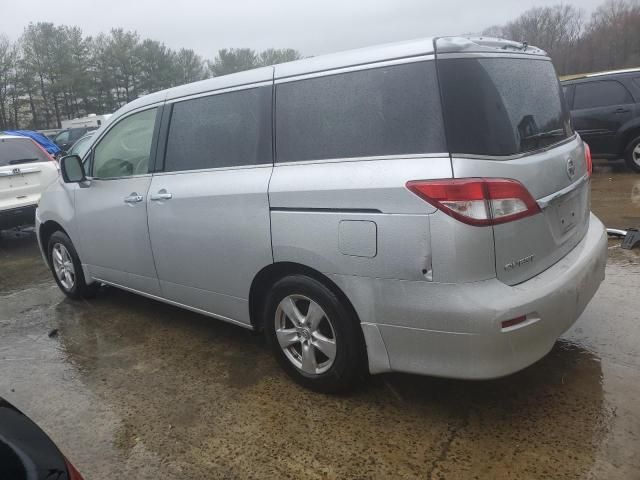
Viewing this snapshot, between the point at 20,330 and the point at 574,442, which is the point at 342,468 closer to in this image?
the point at 574,442

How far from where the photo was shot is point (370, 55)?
8.61 ft

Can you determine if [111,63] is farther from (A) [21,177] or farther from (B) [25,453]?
(B) [25,453]

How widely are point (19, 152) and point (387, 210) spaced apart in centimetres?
751

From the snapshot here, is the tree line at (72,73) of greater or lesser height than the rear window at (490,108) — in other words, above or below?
above

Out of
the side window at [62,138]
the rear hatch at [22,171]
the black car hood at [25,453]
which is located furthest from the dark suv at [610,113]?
the side window at [62,138]

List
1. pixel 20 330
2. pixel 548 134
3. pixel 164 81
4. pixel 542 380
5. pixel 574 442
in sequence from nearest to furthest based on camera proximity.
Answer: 1. pixel 574 442
2. pixel 548 134
3. pixel 542 380
4. pixel 20 330
5. pixel 164 81

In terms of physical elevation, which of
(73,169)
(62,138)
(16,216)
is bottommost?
(16,216)

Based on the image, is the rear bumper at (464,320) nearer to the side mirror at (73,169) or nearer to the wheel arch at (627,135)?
the side mirror at (73,169)

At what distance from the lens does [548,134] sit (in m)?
2.75

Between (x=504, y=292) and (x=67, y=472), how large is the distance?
5.88ft

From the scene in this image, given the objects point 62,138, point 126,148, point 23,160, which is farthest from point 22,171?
point 62,138

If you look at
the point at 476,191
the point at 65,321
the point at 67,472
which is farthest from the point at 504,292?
the point at 65,321

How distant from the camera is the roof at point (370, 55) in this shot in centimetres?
243

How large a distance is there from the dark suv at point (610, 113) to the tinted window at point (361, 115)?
8.08 m
